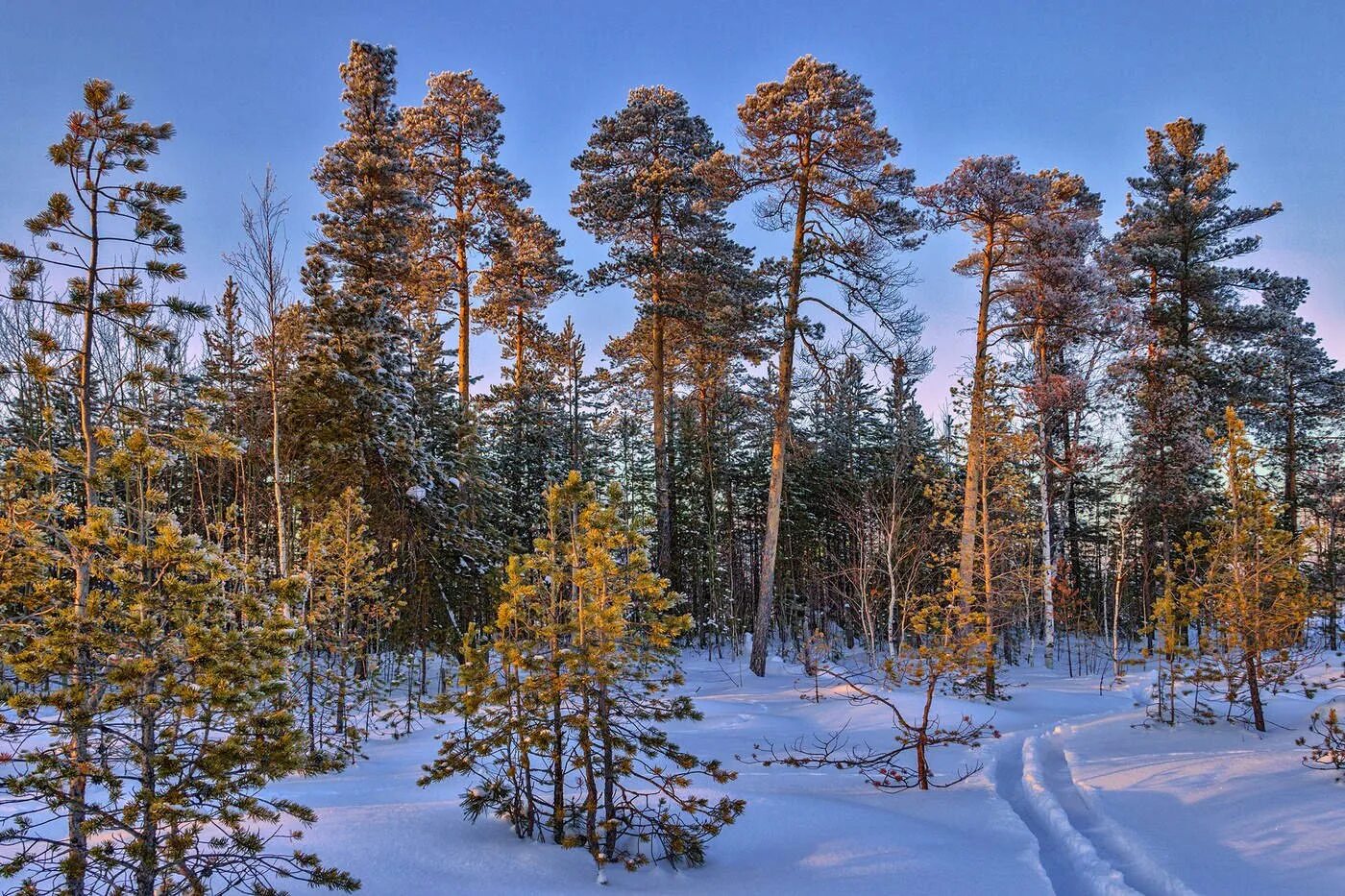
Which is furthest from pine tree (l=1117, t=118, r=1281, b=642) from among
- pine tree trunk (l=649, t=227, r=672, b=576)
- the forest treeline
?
pine tree trunk (l=649, t=227, r=672, b=576)

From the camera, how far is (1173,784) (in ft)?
23.1

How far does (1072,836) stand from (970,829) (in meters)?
0.85

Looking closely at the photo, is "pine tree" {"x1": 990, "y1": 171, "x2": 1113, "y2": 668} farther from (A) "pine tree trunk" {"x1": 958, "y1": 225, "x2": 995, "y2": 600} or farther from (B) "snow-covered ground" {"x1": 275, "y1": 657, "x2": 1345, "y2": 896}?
(B) "snow-covered ground" {"x1": 275, "y1": 657, "x2": 1345, "y2": 896}

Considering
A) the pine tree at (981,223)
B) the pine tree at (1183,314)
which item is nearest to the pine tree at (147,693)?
the pine tree at (981,223)

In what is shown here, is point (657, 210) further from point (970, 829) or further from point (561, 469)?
point (970, 829)

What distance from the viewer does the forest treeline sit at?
11.7ft

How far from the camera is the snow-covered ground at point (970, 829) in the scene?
480 cm

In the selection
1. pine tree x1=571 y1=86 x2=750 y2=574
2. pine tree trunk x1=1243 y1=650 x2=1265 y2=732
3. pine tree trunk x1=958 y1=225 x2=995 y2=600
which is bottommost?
pine tree trunk x1=1243 y1=650 x2=1265 y2=732

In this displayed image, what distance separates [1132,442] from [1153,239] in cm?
527

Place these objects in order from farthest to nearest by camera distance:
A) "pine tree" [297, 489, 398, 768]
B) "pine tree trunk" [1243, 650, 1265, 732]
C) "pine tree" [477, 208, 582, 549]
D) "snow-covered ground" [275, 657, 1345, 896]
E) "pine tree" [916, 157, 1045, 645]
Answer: "pine tree" [477, 208, 582, 549] → "pine tree" [916, 157, 1045, 645] → "pine tree trunk" [1243, 650, 1265, 732] → "pine tree" [297, 489, 398, 768] → "snow-covered ground" [275, 657, 1345, 896]

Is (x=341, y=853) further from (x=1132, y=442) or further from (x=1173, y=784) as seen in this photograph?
(x=1132, y=442)

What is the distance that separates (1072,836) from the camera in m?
6.10

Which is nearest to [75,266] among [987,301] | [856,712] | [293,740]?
[293,740]

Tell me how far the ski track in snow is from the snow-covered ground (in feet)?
0.06
